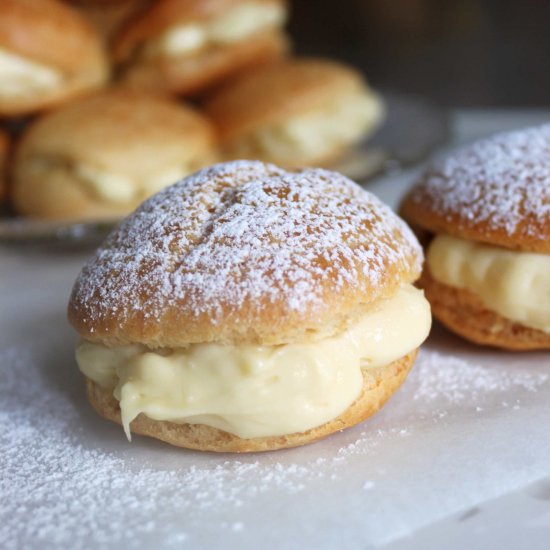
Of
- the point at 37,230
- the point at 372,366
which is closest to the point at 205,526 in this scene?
the point at 372,366

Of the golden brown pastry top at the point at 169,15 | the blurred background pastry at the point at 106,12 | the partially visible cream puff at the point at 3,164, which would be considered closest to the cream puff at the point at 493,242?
the golden brown pastry top at the point at 169,15

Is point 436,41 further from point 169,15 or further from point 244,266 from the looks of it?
point 244,266

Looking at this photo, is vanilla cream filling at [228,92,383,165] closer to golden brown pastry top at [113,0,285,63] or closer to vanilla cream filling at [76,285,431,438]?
golden brown pastry top at [113,0,285,63]

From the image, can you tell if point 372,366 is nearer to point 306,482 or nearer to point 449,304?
point 306,482

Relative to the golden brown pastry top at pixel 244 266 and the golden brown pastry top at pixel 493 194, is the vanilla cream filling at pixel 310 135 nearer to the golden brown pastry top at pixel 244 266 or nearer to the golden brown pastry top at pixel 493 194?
the golden brown pastry top at pixel 493 194

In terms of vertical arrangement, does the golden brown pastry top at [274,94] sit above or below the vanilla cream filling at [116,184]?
above
